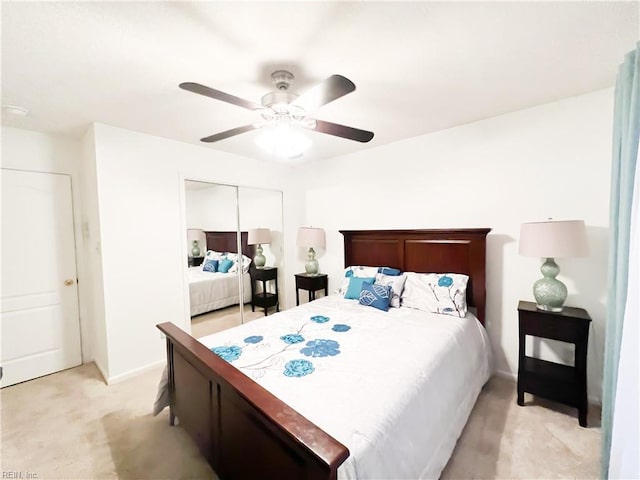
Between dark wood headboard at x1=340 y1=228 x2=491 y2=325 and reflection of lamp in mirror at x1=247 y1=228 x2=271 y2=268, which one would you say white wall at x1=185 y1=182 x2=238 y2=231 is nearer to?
Result: reflection of lamp in mirror at x1=247 y1=228 x2=271 y2=268

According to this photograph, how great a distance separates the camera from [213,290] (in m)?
3.53

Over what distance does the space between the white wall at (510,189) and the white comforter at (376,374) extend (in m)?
0.64

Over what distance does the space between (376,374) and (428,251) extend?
1.74 m

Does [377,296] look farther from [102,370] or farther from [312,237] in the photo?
[102,370]

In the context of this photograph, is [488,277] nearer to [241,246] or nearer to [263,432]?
[263,432]

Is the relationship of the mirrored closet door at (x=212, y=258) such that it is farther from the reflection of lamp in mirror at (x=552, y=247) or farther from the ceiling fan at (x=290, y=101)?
the reflection of lamp in mirror at (x=552, y=247)

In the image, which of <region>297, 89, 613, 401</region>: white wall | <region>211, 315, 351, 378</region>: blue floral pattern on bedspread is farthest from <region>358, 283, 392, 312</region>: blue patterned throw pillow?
<region>297, 89, 613, 401</region>: white wall

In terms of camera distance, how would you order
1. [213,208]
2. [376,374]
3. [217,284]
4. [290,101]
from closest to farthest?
1. [376,374]
2. [290,101]
3. [213,208]
4. [217,284]

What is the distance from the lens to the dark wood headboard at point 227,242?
3.46 meters

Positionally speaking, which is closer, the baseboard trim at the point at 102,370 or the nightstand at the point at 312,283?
the baseboard trim at the point at 102,370

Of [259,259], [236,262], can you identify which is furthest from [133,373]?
[259,259]

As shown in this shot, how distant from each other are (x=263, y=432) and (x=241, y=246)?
2.79 meters

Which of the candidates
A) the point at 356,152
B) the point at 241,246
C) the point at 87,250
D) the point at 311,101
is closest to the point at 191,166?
the point at 241,246

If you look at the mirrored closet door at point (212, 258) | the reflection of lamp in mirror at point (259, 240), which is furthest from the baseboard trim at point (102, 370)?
the reflection of lamp in mirror at point (259, 240)
